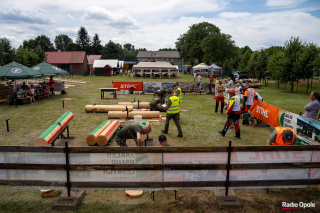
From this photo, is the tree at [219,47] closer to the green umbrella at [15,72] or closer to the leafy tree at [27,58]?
the leafy tree at [27,58]

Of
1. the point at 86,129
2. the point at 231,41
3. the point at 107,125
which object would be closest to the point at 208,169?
the point at 107,125

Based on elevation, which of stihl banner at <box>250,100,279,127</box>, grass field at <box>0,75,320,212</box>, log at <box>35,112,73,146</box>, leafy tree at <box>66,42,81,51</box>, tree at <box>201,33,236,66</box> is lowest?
grass field at <box>0,75,320,212</box>

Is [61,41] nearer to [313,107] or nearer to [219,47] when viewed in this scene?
[219,47]

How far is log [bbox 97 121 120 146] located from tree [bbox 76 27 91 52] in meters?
89.5

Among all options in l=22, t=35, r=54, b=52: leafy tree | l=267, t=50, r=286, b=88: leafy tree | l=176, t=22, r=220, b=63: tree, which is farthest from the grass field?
l=22, t=35, r=54, b=52: leafy tree

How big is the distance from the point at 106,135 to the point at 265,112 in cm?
782

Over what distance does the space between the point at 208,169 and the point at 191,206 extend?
93cm

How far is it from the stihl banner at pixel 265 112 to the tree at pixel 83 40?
293 ft

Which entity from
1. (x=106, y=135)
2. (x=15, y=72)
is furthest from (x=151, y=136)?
(x=15, y=72)

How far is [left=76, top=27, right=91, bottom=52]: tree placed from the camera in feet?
298

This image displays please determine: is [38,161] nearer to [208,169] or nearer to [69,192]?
[69,192]

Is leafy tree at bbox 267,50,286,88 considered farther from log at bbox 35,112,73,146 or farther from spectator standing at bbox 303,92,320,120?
log at bbox 35,112,73,146

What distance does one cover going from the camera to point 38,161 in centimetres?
477

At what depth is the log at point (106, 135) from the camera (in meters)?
→ 8.46
